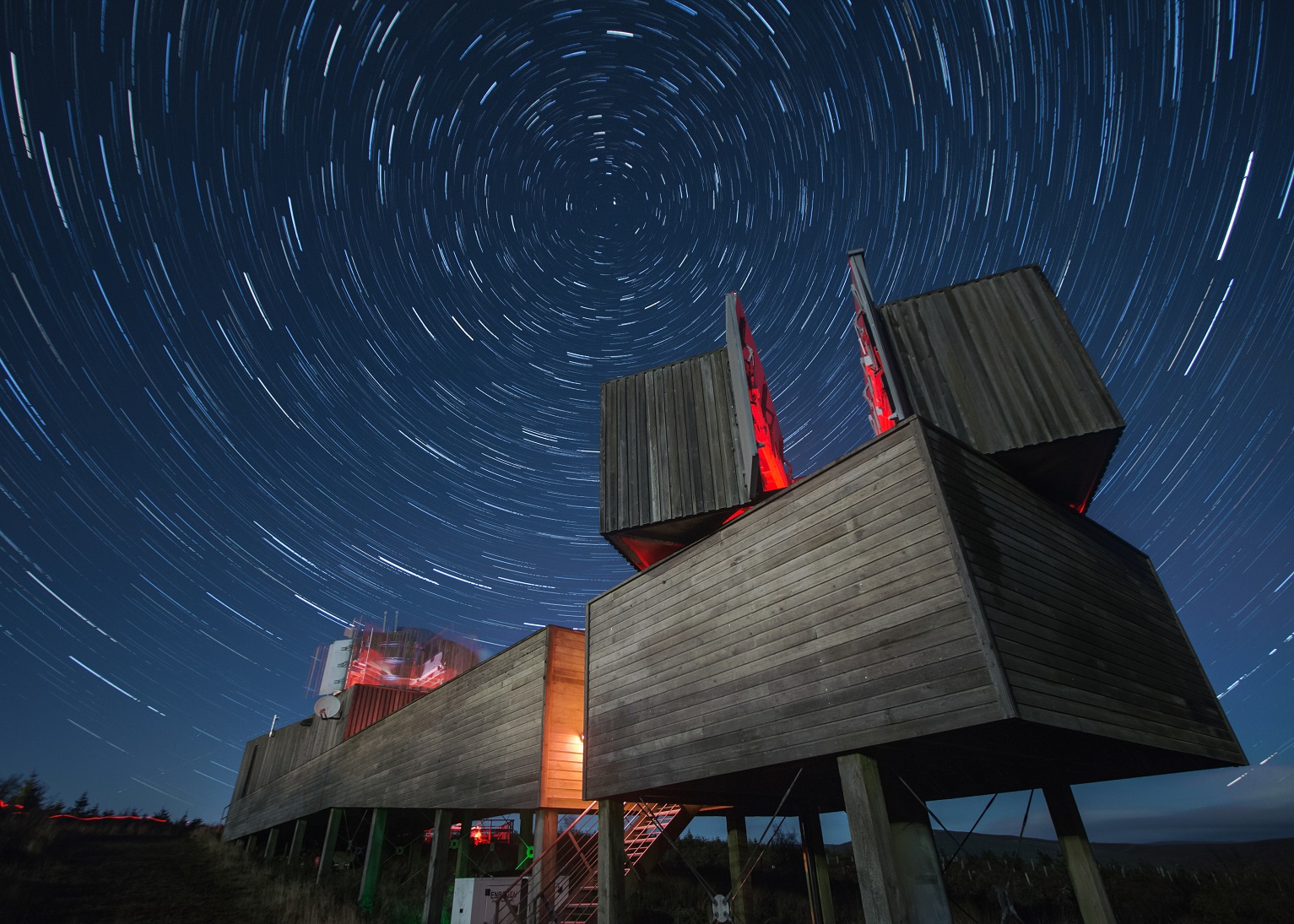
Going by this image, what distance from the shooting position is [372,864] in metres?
18.8

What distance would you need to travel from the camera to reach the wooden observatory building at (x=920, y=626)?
756 cm

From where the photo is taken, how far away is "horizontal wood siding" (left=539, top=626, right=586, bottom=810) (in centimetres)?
1343

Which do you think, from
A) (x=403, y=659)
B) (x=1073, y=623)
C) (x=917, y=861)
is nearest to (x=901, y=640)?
(x=1073, y=623)

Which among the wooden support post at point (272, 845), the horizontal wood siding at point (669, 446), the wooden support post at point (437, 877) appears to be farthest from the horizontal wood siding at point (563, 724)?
the wooden support post at point (272, 845)

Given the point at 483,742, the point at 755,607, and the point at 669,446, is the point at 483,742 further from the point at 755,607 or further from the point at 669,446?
the point at 755,607

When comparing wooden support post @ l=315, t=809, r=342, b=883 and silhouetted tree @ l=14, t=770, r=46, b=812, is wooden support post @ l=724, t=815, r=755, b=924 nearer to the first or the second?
wooden support post @ l=315, t=809, r=342, b=883

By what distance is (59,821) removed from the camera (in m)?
33.8

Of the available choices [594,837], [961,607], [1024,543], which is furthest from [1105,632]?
[594,837]

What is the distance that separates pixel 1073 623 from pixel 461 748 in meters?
14.4

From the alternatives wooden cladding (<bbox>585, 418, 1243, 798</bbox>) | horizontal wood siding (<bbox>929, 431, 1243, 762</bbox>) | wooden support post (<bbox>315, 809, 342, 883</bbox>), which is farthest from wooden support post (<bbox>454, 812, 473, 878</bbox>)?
horizontal wood siding (<bbox>929, 431, 1243, 762</bbox>)

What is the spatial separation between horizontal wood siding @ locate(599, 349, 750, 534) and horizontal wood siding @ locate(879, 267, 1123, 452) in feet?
11.7

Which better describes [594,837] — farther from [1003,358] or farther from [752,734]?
[1003,358]

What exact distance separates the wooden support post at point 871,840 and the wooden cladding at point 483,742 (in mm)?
7555

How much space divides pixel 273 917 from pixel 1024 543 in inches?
808
